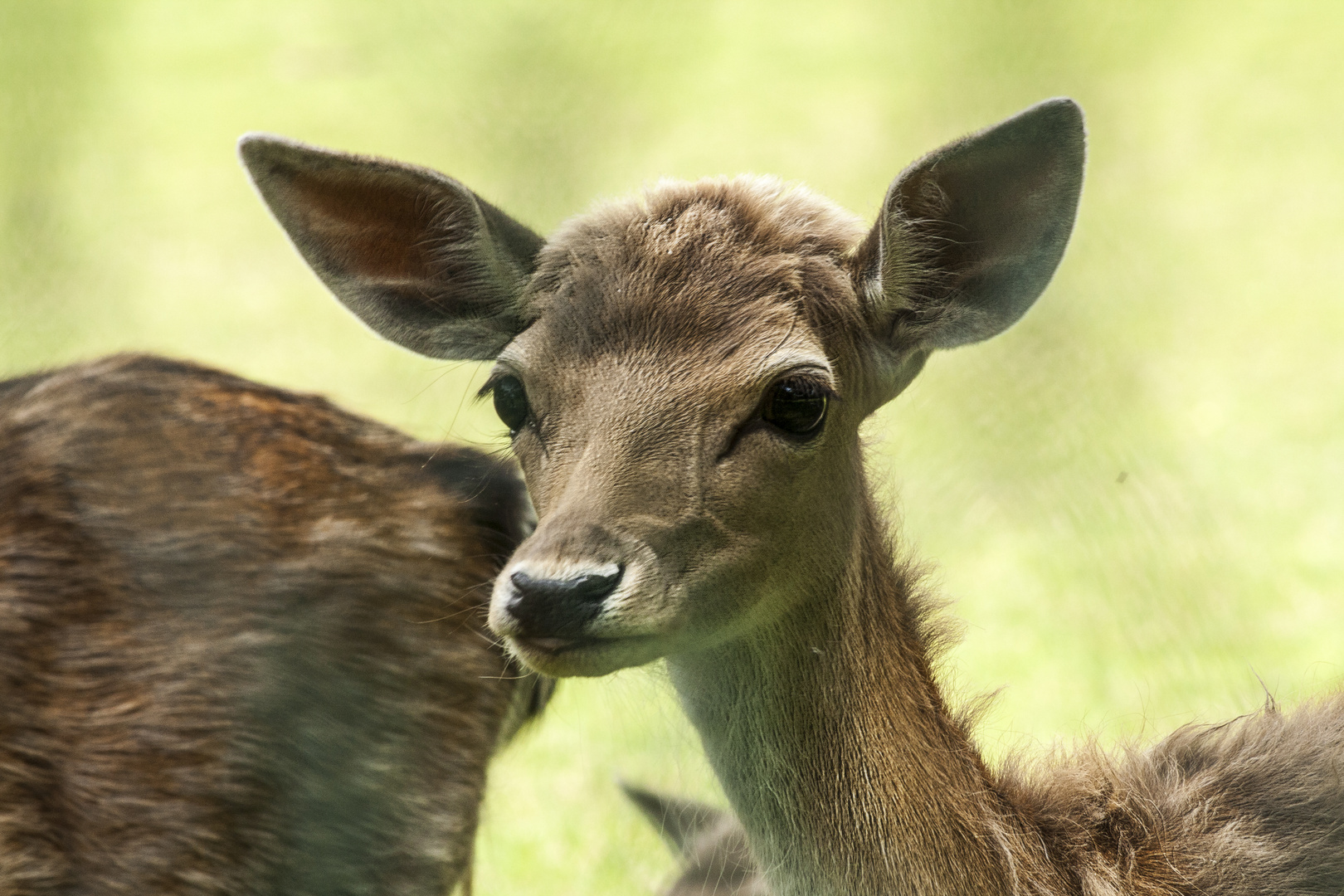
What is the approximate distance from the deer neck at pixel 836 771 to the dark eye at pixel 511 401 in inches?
22.5

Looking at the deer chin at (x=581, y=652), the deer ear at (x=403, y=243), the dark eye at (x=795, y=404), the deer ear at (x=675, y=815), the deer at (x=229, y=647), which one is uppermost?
the deer ear at (x=403, y=243)

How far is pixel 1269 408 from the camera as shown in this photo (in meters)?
6.38

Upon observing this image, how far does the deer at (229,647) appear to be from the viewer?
3.00 m

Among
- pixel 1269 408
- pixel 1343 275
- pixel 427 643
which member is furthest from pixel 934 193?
pixel 1343 275

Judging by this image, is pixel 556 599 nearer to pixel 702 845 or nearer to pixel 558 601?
pixel 558 601

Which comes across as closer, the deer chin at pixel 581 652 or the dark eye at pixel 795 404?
the deer chin at pixel 581 652

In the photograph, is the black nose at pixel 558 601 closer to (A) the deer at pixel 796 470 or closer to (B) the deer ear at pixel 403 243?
(A) the deer at pixel 796 470

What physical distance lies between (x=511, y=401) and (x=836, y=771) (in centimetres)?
97

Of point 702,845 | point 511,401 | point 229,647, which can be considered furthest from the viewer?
point 702,845

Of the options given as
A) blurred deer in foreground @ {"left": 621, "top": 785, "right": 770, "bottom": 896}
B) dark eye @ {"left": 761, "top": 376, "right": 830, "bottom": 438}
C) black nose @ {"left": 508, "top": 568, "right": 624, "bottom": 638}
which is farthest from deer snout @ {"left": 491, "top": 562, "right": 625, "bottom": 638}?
blurred deer in foreground @ {"left": 621, "top": 785, "right": 770, "bottom": 896}

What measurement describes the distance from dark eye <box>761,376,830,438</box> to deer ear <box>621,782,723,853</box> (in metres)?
1.41

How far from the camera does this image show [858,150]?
354 centimetres

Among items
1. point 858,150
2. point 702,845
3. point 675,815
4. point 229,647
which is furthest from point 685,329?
point 675,815

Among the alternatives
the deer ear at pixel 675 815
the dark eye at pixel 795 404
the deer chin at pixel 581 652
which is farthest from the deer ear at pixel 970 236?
the deer ear at pixel 675 815
